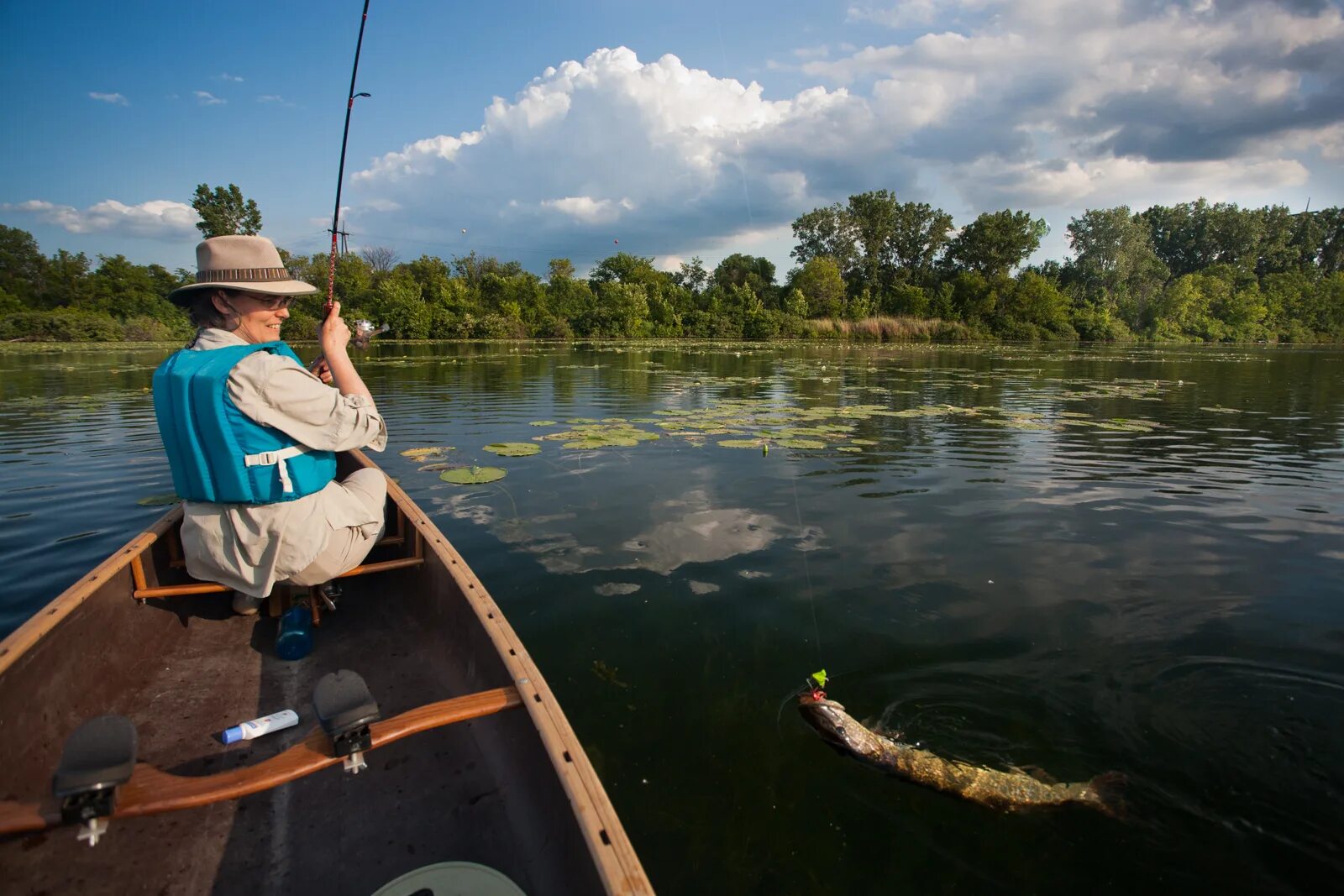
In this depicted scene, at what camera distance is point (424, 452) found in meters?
6.80

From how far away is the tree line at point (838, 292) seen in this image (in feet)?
140

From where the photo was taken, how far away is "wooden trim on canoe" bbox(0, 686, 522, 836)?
1274 millimetres

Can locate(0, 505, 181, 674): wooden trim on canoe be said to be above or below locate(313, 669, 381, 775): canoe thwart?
above

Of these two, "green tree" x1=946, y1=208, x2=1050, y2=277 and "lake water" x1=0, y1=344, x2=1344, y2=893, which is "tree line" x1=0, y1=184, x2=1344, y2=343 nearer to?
"green tree" x1=946, y1=208, x2=1050, y2=277

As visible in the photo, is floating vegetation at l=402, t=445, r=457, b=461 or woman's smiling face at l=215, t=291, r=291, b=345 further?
floating vegetation at l=402, t=445, r=457, b=461

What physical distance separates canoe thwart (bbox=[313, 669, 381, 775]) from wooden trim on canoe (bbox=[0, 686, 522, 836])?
0.03 m

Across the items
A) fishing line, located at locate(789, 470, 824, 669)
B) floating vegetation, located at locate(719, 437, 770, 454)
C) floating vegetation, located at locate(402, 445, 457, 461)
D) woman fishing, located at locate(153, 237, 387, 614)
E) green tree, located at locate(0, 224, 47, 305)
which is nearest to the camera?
woman fishing, located at locate(153, 237, 387, 614)

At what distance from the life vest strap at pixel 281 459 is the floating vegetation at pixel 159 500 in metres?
3.65

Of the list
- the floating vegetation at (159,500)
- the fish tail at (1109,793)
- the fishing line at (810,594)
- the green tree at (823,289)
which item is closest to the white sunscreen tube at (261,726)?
the fishing line at (810,594)

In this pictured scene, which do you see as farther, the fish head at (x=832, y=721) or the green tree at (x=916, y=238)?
the green tree at (x=916, y=238)

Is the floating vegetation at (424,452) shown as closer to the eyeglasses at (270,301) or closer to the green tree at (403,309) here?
the eyeglasses at (270,301)

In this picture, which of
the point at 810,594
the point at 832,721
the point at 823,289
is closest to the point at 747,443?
the point at 810,594

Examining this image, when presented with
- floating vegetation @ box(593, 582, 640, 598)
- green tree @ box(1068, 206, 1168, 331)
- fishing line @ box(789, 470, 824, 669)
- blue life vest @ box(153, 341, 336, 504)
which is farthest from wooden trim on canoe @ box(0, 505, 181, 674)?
green tree @ box(1068, 206, 1168, 331)

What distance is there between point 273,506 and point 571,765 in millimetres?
1730
